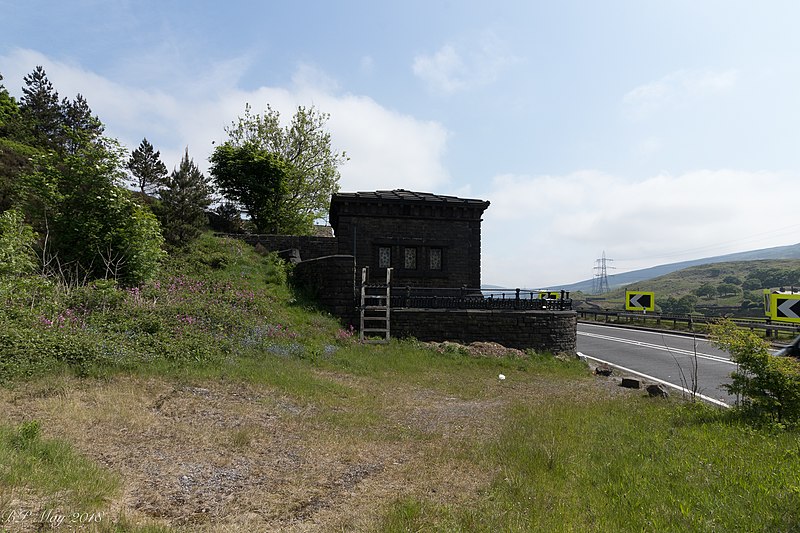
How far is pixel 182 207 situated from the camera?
777 inches

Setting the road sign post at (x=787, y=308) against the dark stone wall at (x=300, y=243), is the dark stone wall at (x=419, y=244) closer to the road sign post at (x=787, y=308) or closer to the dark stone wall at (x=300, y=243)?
the dark stone wall at (x=300, y=243)

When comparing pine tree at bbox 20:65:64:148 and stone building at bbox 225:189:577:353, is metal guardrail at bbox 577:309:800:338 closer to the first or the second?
stone building at bbox 225:189:577:353

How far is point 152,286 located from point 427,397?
10.5 m

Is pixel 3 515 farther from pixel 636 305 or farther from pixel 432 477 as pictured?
pixel 636 305

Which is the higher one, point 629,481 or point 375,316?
point 375,316

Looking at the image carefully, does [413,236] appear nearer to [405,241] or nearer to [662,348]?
[405,241]

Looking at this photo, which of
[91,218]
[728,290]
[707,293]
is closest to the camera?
[91,218]

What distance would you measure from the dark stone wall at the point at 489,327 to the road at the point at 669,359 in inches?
104

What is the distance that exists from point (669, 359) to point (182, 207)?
928 inches

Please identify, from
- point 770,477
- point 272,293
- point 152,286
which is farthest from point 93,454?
point 272,293

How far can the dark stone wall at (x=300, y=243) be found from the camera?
23.0 metres

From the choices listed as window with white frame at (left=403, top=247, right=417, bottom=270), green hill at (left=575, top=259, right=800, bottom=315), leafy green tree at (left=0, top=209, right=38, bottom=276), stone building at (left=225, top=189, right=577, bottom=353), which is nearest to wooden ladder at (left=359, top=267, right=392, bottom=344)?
stone building at (left=225, top=189, right=577, bottom=353)

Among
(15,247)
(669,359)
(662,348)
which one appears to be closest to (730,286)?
(662,348)

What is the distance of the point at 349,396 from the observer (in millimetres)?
9211
